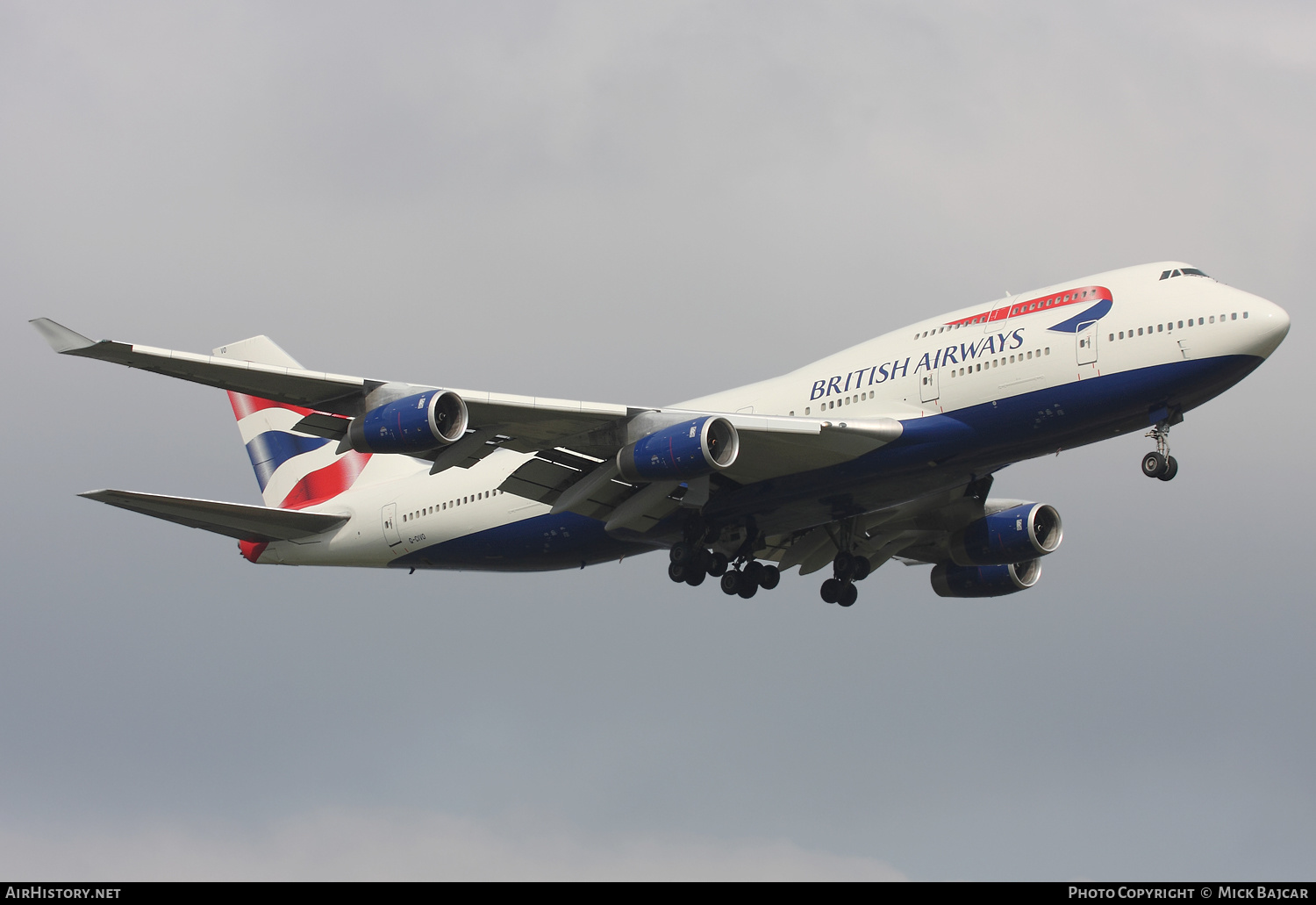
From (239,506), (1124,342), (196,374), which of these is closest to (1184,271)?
(1124,342)

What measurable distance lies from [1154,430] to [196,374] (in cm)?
2082

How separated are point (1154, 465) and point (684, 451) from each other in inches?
405

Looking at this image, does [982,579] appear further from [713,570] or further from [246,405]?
[246,405]

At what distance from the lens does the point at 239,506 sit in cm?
4109

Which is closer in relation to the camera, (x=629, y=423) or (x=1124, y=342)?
(x=1124, y=342)

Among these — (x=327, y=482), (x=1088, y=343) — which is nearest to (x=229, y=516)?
(x=327, y=482)

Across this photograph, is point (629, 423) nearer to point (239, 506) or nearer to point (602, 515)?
point (602, 515)

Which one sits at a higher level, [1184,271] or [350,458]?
[350,458]

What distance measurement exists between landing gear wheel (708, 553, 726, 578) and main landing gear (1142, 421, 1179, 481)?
10.7 meters

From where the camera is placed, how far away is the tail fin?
46.6m

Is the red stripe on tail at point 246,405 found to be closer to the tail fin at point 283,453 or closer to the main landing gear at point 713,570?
the tail fin at point 283,453

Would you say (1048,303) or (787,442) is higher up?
(1048,303)

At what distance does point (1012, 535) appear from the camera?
1641 inches

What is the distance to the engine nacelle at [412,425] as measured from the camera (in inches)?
1281
